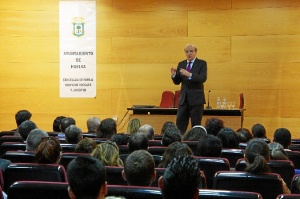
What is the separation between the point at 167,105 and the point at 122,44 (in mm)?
1857

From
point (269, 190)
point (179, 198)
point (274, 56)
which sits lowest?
point (269, 190)

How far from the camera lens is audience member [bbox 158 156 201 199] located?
1831 millimetres

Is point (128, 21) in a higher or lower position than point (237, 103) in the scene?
higher

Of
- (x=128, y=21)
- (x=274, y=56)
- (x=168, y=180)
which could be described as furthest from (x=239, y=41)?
(x=168, y=180)

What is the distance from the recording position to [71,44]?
1088cm

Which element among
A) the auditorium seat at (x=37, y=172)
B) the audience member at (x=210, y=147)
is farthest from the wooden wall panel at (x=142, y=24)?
the auditorium seat at (x=37, y=172)

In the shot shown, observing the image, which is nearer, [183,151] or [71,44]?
[183,151]

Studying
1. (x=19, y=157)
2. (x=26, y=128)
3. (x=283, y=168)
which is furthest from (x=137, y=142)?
(x=26, y=128)

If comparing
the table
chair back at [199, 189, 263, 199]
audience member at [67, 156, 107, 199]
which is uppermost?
audience member at [67, 156, 107, 199]

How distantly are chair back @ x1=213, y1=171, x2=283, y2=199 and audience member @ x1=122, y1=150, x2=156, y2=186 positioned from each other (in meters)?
0.52

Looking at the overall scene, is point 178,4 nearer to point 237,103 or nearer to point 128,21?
point 128,21

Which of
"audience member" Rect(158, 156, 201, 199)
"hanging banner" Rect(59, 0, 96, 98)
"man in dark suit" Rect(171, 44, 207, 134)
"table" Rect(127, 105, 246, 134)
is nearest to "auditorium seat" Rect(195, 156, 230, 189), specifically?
"audience member" Rect(158, 156, 201, 199)

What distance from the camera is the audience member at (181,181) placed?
183 cm

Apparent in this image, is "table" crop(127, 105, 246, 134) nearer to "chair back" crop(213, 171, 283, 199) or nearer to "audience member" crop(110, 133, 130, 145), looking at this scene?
"audience member" crop(110, 133, 130, 145)
